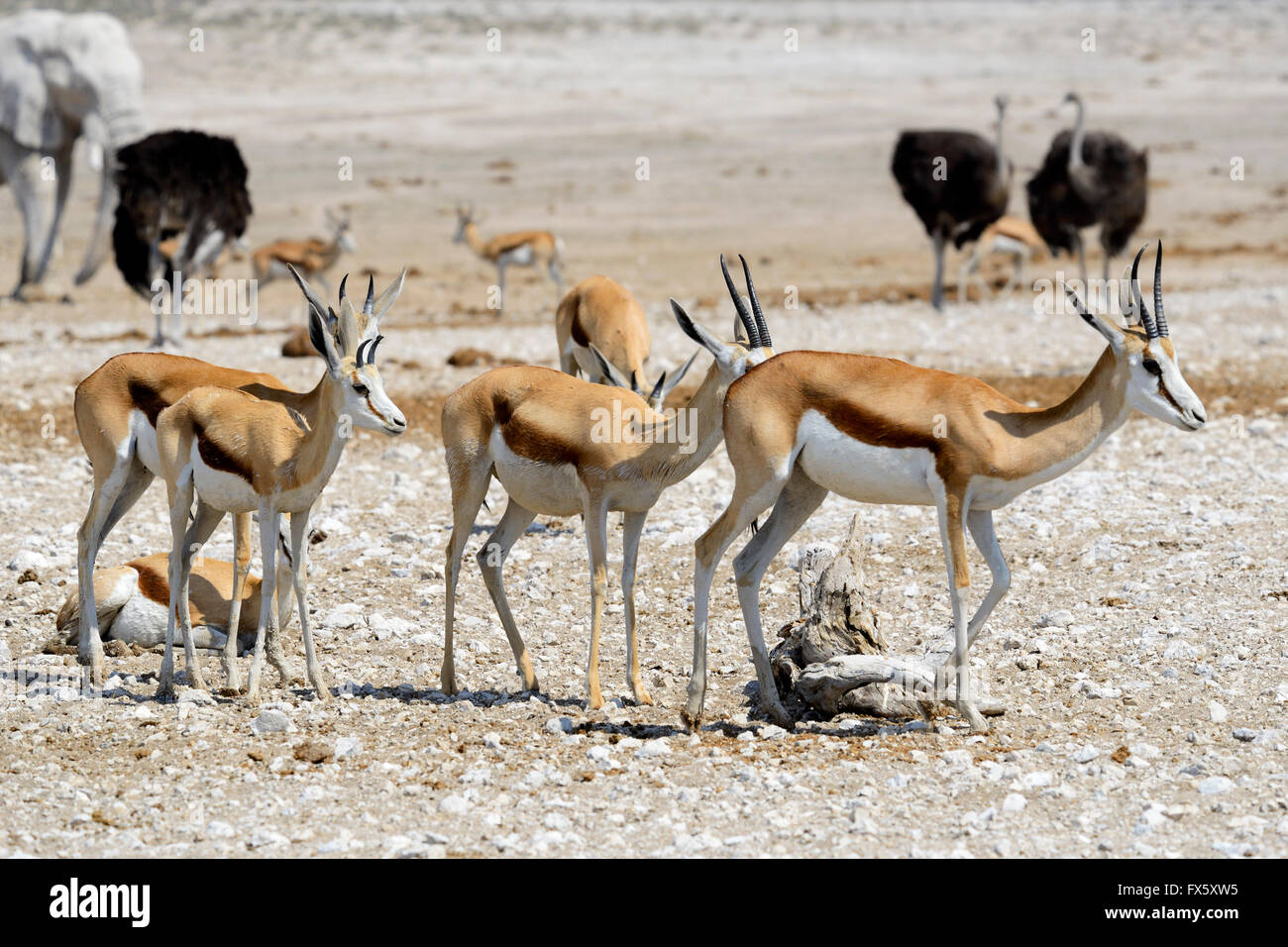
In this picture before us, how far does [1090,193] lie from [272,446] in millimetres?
17176

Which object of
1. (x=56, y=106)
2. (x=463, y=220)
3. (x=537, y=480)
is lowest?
(x=537, y=480)

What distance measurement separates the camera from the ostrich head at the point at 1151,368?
7.27 m

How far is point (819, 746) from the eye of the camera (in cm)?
713

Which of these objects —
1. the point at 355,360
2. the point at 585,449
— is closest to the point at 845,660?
the point at 585,449

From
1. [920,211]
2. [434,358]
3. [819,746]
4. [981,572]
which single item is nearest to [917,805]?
[819,746]

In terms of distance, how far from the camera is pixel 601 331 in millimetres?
11555

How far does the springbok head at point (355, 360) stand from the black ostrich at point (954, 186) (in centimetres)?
1597

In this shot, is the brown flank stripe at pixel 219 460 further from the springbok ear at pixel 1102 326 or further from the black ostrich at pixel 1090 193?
the black ostrich at pixel 1090 193

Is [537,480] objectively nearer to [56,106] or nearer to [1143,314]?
[1143,314]

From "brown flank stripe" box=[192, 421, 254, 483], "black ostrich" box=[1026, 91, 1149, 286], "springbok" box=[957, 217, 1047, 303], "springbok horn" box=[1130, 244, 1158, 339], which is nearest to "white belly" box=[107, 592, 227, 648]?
"brown flank stripe" box=[192, 421, 254, 483]

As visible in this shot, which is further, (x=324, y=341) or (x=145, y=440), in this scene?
(x=145, y=440)

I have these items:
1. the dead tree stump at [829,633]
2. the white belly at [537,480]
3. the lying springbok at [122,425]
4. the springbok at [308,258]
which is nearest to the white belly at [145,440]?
the lying springbok at [122,425]

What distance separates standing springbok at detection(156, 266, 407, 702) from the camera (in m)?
7.49
